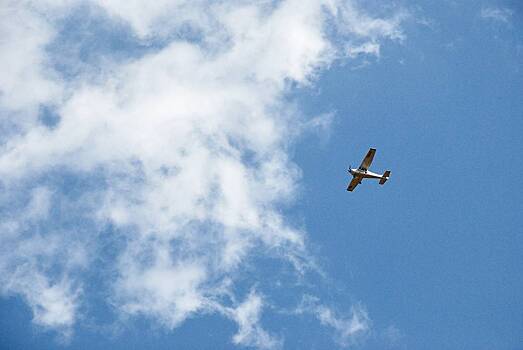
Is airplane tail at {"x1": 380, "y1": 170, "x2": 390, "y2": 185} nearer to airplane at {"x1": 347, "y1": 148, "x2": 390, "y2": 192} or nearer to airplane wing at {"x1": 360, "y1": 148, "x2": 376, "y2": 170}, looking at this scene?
airplane at {"x1": 347, "y1": 148, "x2": 390, "y2": 192}

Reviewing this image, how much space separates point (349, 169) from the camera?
9938 centimetres

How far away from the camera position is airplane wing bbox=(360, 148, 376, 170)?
9600 cm

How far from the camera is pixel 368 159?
97.2 metres

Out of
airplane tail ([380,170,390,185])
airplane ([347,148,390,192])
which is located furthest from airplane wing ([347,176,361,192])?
airplane tail ([380,170,390,185])

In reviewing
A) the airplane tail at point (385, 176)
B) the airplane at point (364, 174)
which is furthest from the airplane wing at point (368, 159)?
the airplane tail at point (385, 176)

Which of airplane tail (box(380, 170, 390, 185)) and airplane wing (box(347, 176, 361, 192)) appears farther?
airplane tail (box(380, 170, 390, 185))

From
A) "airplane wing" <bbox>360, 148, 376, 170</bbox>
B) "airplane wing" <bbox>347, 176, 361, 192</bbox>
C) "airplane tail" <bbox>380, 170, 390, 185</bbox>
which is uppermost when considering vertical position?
"airplane tail" <bbox>380, 170, 390, 185</bbox>

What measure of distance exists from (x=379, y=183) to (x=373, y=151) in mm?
8594

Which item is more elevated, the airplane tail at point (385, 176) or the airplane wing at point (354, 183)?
the airplane tail at point (385, 176)

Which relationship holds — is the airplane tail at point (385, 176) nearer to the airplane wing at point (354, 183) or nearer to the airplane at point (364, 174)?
the airplane at point (364, 174)

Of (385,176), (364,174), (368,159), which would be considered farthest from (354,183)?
(385,176)

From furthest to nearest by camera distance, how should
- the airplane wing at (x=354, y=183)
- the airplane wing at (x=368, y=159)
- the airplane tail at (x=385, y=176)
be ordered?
the airplane tail at (x=385, y=176), the airplane wing at (x=354, y=183), the airplane wing at (x=368, y=159)

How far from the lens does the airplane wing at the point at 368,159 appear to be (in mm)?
96000

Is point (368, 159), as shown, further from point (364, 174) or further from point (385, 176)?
point (385, 176)
